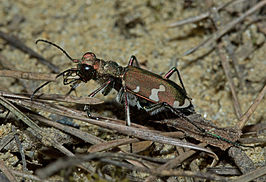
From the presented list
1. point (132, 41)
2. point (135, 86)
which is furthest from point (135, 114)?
point (132, 41)

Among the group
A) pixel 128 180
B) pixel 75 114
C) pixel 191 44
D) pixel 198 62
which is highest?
pixel 191 44

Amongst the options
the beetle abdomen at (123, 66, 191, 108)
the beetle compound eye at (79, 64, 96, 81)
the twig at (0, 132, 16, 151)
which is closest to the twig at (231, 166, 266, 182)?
the beetle abdomen at (123, 66, 191, 108)

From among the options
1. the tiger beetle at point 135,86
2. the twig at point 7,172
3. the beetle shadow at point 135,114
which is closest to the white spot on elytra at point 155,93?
the tiger beetle at point 135,86

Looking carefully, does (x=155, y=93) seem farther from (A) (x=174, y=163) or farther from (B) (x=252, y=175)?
(B) (x=252, y=175)

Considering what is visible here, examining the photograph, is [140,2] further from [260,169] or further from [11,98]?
[260,169]

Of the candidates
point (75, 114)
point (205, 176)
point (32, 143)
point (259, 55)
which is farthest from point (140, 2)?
point (205, 176)

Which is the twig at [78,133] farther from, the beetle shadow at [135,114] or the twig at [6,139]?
the beetle shadow at [135,114]

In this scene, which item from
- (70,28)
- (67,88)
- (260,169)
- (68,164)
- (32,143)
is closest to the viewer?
(68,164)

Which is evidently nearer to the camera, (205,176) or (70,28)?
(205,176)
